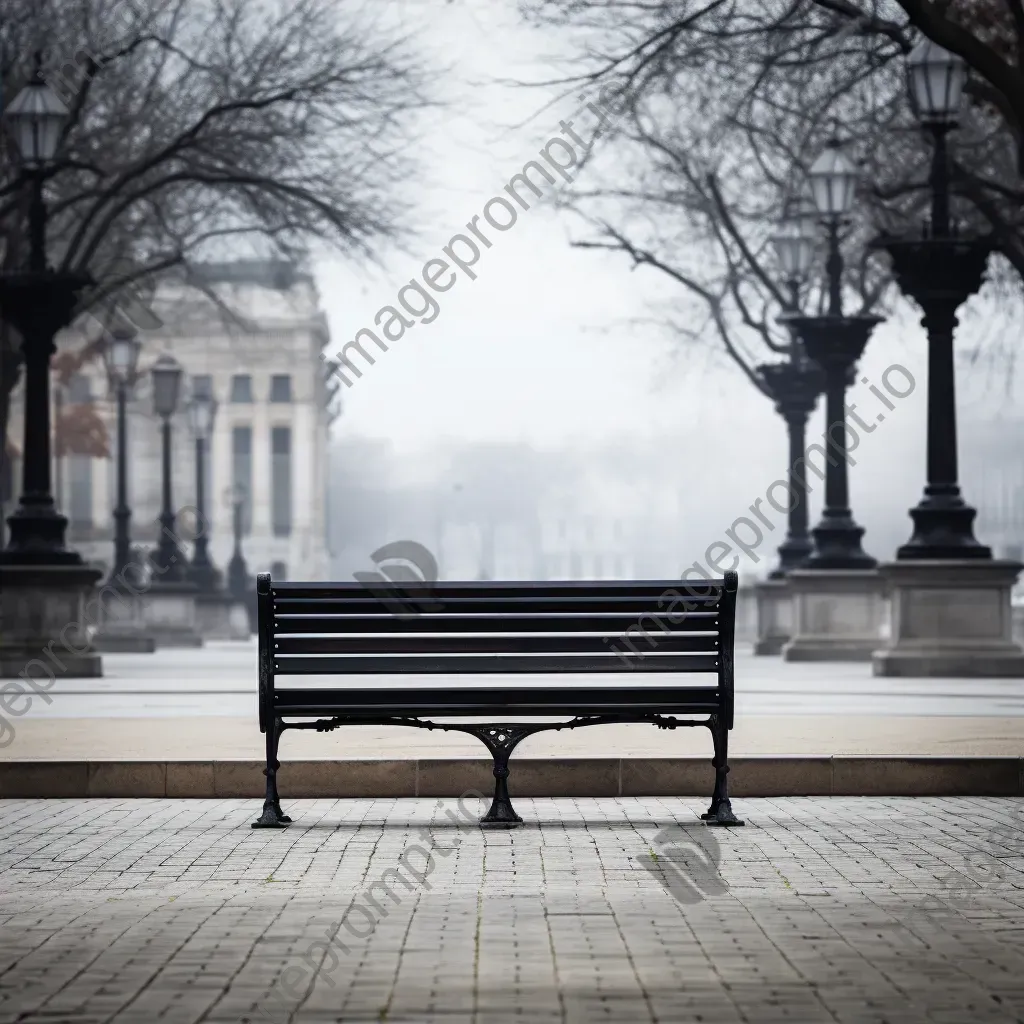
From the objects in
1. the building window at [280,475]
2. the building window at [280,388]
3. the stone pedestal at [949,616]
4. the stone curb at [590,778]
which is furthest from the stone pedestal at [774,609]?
the building window at [280,475]

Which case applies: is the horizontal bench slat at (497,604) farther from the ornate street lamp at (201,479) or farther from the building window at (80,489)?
the building window at (80,489)

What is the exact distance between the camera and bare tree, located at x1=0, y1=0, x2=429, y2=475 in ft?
92.3

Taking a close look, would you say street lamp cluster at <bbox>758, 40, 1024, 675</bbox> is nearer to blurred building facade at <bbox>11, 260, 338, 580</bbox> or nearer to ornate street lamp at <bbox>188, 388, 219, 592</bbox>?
ornate street lamp at <bbox>188, 388, 219, 592</bbox>

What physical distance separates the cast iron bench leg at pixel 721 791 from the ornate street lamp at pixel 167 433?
1275 inches

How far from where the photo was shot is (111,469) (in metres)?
114

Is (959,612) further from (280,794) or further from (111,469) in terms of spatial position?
(111,469)

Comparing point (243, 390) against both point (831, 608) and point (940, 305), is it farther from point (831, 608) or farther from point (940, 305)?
point (940, 305)

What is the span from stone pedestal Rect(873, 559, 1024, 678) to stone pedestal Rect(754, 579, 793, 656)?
988 centimetres

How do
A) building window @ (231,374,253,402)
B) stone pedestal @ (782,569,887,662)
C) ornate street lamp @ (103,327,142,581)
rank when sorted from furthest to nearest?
1. building window @ (231,374,253,402)
2. ornate street lamp @ (103,327,142,581)
3. stone pedestal @ (782,569,887,662)

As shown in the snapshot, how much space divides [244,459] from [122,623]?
8664 cm

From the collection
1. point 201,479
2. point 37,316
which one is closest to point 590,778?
point 37,316

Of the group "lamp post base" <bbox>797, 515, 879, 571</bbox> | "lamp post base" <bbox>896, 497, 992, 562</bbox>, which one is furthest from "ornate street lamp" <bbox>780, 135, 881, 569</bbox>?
"lamp post base" <bbox>896, 497, 992, 562</bbox>

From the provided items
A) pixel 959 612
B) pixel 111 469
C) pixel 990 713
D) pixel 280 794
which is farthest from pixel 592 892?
pixel 111 469

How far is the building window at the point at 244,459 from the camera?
124 m
